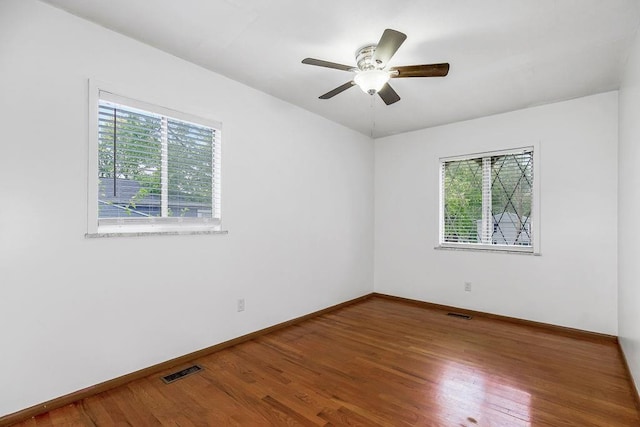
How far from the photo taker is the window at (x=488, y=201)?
3.80 metres

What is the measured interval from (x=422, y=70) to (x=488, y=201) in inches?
98.0

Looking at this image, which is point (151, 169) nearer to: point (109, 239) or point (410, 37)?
point (109, 239)

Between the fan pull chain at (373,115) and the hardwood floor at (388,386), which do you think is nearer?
the hardwood floor at (388,386)

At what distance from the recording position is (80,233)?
213 centimetres

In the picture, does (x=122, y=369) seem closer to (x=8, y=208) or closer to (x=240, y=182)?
(x=8, y=208)

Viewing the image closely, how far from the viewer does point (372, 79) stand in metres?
2.31

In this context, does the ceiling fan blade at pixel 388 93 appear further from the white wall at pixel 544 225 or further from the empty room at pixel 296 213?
the white wall at pixel 544 225

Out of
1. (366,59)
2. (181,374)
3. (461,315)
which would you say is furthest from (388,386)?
(366,59)

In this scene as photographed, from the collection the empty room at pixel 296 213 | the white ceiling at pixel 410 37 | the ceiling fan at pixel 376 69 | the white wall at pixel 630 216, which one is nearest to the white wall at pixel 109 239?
the empty room at pixel 296 213

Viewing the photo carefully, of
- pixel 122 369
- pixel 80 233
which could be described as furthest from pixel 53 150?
pixel 122 369

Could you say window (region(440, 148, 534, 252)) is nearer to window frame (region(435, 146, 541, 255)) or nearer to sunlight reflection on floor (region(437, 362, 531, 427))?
window frame (region(435, 146, 541, 255))

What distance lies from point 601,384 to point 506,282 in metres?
1.57

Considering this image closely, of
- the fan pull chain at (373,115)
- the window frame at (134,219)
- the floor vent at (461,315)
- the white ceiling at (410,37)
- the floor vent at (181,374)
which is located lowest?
the floor vent at (461,315)

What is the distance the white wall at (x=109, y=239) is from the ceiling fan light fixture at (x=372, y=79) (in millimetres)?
1354
